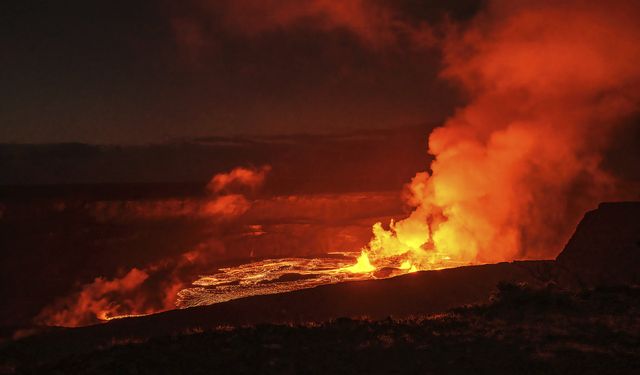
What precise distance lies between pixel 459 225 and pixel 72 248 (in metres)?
37.3

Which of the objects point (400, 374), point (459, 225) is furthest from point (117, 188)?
point (400, 374)

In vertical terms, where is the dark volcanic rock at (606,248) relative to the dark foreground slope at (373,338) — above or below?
above

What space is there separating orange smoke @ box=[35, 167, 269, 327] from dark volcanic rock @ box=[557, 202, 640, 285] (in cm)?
2452

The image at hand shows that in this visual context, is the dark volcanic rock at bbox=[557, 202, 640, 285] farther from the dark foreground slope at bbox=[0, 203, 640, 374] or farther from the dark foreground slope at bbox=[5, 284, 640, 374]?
the dark foreground slope at bbox=[5, 284, 640, 374]

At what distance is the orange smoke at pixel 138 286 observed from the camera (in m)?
40.7

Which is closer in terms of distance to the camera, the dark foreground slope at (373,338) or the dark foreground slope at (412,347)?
the dark foreground slope at (412,347)

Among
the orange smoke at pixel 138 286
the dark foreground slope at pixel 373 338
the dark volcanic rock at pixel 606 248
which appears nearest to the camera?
the dark foreground slope at pixel 373 338

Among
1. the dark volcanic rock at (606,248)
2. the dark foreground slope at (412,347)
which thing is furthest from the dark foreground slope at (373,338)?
the dark volcanic rock at (606,248)

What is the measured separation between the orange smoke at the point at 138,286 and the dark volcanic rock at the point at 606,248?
80.5 ft

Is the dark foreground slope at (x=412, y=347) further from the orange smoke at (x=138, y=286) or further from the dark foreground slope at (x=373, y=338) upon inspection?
the orange smoke at (x=138, y=286)

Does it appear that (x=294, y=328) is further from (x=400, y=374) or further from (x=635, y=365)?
(x=635, y=365)

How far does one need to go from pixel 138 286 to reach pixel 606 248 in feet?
115

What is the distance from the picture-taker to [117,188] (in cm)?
7981

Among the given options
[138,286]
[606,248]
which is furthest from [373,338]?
[138,286]
